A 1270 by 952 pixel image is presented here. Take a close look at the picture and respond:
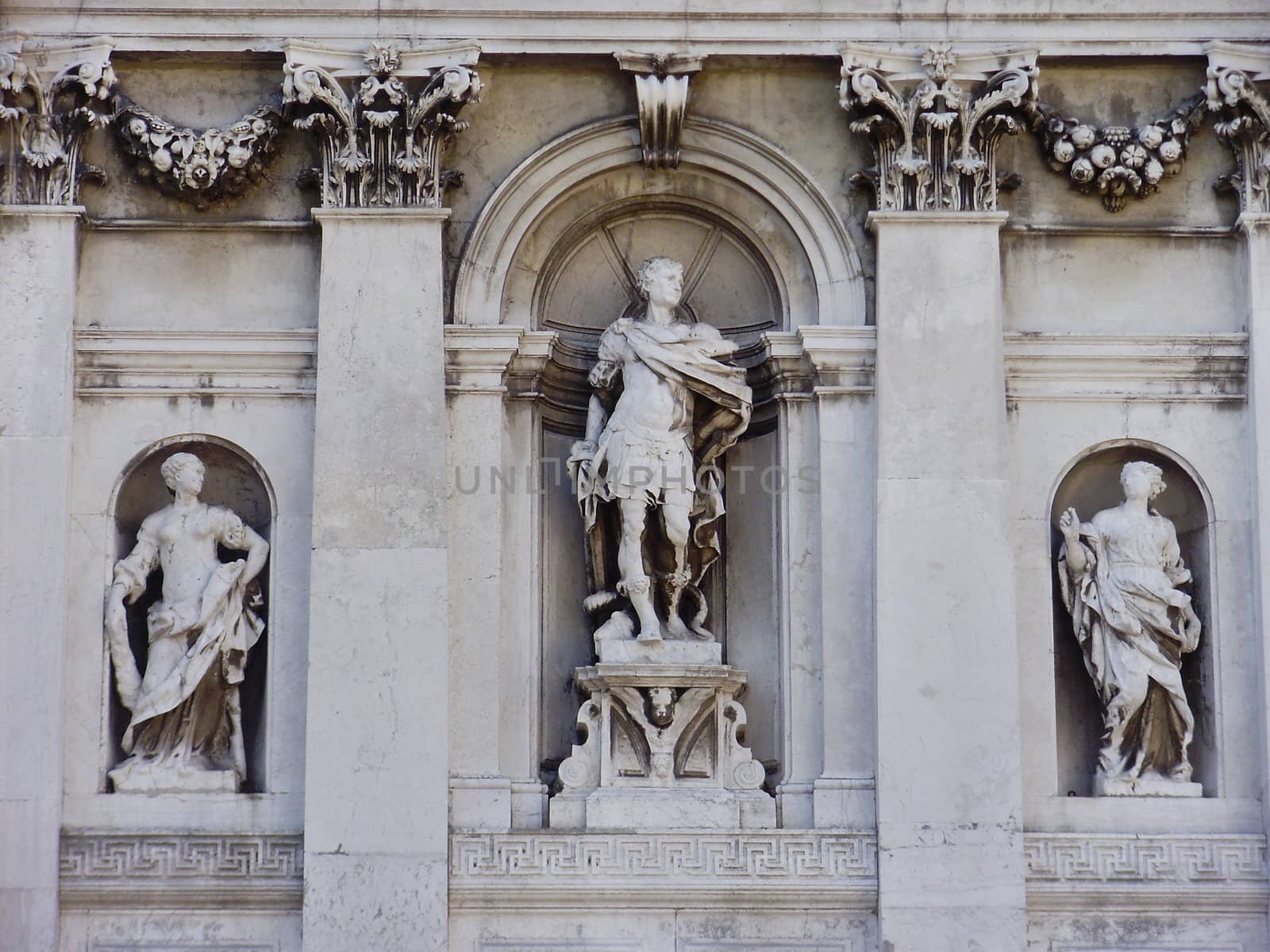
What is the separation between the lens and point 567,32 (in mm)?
21344

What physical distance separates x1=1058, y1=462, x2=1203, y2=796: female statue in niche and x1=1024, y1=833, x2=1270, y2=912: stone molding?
472 millimetres

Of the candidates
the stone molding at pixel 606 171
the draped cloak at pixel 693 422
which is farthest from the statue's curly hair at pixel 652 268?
the stone molding at pixel 606 171

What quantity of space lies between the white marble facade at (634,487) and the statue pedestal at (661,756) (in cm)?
3

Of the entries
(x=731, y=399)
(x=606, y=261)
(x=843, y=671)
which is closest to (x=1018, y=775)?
(x=843, y=671)

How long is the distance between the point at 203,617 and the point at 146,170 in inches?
137

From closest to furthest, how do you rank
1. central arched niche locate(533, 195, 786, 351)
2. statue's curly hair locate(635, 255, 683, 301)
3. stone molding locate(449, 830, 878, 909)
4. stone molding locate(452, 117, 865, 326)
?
stone molding locate(449, 830, 878, 909) → stone molding locate(452, 117, 865, 326) → statue's curly hair locate(635, 255, 683, 301) → central arched niche locate(533, 195, 786, 351)

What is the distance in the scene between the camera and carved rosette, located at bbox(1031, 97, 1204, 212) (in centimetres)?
2136

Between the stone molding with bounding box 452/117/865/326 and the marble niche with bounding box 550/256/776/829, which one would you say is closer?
the marble niche with bounding box 550/256/776/829

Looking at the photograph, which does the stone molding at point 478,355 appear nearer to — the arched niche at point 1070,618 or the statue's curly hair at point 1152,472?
the arched niche at point 1070,618

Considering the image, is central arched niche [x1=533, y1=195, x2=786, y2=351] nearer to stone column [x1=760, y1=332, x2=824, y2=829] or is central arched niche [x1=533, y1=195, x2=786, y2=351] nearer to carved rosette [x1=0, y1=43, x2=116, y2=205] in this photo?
stone column [x1=760, y1=332, x2=824, y2=829]

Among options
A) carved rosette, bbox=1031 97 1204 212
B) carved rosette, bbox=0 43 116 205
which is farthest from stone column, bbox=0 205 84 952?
carved rosette, bbox=1031 97 1204 212

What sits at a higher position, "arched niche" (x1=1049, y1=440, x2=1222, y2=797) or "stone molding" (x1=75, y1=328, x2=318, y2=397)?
"stone molding" (x1=75, y1=328, x2=318, y2=397)

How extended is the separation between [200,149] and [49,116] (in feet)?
3.81

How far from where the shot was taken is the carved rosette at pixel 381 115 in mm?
21031
